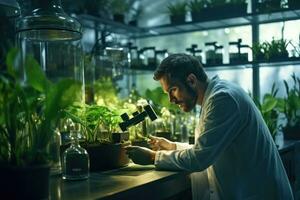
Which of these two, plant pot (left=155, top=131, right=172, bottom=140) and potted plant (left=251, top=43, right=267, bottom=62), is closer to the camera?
plant pot (left=155, top=131, right=172, bottom=140)

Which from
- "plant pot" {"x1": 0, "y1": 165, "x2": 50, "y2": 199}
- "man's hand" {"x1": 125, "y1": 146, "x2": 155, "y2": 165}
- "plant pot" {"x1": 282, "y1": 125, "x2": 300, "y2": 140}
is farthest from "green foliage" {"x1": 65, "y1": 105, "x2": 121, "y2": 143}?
"plant pot" {"x1": 282, "y1": 125, "x2": 300, "y2": 140}

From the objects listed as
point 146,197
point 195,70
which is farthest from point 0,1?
point 146,197

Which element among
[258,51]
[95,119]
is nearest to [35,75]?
[95,119]

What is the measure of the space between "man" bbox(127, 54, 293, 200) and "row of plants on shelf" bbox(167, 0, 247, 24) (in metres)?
1.71

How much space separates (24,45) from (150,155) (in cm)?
185

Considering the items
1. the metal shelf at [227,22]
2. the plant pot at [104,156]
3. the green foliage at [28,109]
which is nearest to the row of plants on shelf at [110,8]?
the metal shelf at [227,22]

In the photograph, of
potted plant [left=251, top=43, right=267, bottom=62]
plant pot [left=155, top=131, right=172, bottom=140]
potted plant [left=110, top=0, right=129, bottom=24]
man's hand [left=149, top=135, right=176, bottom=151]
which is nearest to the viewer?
man's hand [left=149, top=135, right=176, bottom=151]

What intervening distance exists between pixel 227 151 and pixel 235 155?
0.13 feet

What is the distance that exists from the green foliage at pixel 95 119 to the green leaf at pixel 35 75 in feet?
2.05

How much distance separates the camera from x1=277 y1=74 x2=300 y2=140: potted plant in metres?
3.20

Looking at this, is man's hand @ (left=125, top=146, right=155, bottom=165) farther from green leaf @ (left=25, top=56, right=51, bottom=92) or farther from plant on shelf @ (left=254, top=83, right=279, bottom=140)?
plant on shelf @ (left=254, top=83, right=279, bottom=140)

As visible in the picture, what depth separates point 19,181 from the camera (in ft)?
3.91

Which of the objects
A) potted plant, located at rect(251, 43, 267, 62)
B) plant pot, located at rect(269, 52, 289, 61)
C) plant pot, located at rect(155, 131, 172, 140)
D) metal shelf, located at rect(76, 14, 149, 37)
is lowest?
plant pot, located at rect(155, 131, 172, 140)

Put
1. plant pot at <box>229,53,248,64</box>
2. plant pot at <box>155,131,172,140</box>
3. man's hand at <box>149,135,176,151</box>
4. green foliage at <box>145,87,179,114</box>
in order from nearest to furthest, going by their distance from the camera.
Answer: man's hand at <box>149,135,176,151</box> < plant pot at <box>155,131,172,140</box> < green foliage at <box>145,87,179,114</box> < plant pot at <box>229,53,248,64</box>
